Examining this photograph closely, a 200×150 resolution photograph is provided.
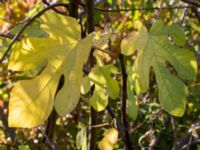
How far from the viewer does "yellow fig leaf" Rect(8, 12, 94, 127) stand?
979 millimetres

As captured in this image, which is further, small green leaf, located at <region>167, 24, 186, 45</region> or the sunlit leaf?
small green leaf, located at <region>167, 24, 186, 45</region>

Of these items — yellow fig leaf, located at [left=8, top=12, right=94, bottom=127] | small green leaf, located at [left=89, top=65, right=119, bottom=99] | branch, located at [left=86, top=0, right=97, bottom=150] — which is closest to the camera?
yellow fig leaf, located at [left=8, top=12, right=94, bottom=127]

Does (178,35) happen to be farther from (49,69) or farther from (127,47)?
(49,69)

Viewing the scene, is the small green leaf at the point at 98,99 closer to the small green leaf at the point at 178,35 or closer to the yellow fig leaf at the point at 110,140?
the yellow fig leaf at the point at 110,140

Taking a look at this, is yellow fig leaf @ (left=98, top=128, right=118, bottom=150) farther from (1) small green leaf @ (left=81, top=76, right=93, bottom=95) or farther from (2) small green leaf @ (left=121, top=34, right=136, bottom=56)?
(2) small green leaf @ (left=121, top=34, right=136, bottom=56)

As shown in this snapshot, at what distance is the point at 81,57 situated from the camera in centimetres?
97

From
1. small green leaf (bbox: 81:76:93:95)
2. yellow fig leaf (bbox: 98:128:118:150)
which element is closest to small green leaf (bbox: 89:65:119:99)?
small green leaf (bbox: 81:76:93:95)

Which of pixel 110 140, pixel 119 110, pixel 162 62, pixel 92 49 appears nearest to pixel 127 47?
pixel 162 62

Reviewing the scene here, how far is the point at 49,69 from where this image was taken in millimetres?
1013

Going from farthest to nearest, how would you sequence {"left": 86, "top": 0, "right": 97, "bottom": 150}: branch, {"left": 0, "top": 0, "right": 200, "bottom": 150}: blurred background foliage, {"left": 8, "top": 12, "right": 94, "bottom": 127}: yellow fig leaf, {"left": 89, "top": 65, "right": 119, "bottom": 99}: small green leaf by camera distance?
{"left": 0, "top": 0, "right": 200, "bottom": 150}: blurred background foliage, {"left": 89, "top": 65, "right": 119, "bottom": 99}: small green leaf, {"left": 86, "top": 0, "right": 97, "bottom": 150}: branch, {"left": 8, "top": 12, "right": 94, "bottom": 127}: yellow fig leaf

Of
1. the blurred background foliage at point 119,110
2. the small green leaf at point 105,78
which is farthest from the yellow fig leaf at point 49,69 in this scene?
the blurred background foliage at point 119,110

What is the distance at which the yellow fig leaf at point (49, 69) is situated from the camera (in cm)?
98

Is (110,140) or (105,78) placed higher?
(105,78)

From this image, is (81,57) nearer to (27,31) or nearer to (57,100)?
(57,100)
